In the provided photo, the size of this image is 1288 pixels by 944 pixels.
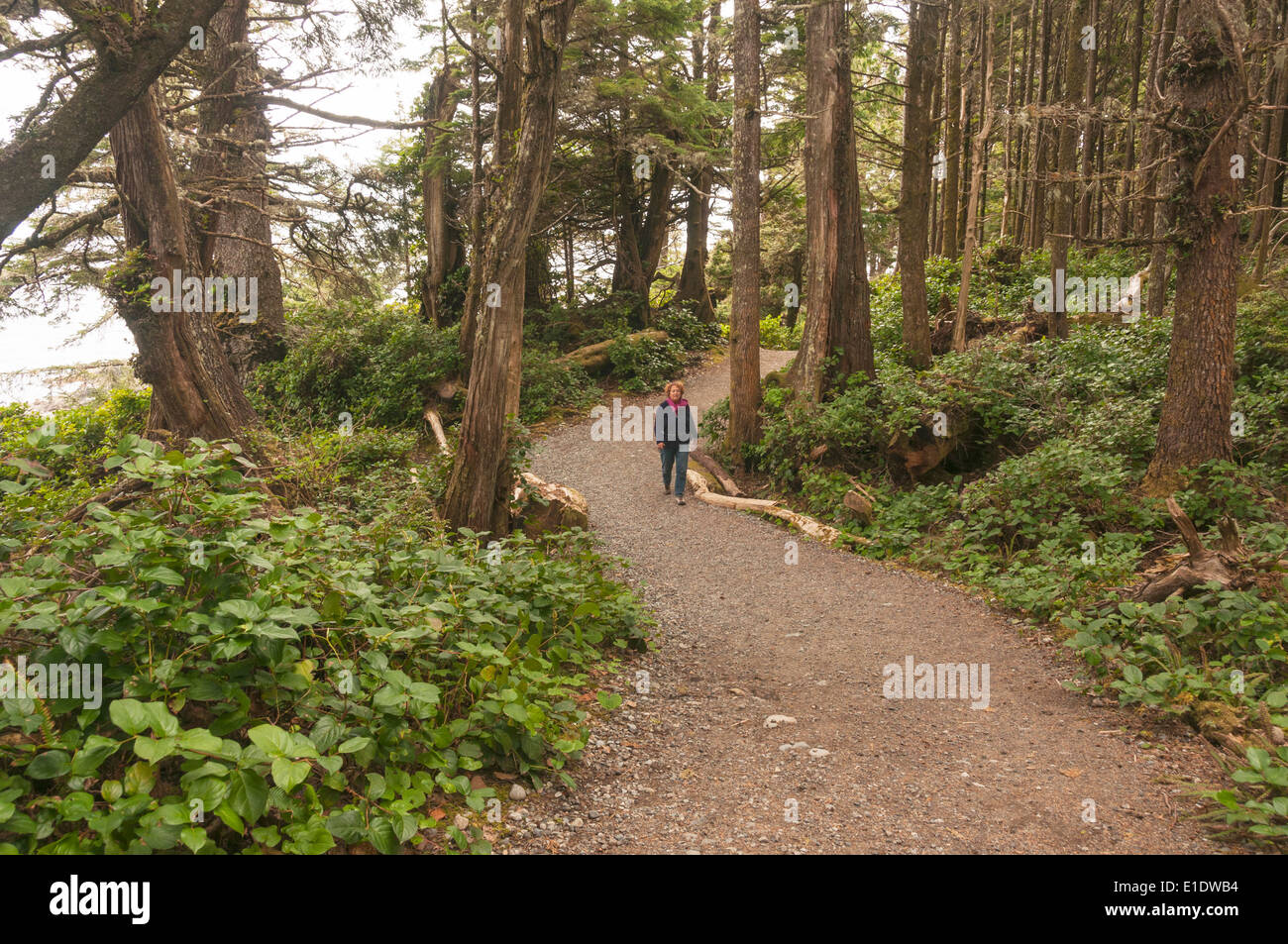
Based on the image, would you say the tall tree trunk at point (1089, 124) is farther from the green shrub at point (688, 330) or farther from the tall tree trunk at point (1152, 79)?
the green shrub at point (688, 330)

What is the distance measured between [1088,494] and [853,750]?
17.9ft

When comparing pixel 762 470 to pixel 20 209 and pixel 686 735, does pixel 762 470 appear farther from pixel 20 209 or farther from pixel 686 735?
pixel 20 209

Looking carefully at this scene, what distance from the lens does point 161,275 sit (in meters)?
7.88

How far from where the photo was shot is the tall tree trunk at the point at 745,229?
13836 mm

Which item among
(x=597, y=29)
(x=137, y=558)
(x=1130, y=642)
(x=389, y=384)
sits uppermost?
(x=597, y=29)

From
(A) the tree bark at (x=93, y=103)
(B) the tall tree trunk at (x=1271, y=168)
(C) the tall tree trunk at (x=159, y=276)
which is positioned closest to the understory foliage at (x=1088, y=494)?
(B) the tall tree trunk at (x=1271, y=168)

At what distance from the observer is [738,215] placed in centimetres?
1437

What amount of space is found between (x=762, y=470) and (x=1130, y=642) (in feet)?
27.8

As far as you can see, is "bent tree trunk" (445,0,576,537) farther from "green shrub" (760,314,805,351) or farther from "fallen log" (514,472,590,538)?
"green shrub" (760,314,805,351)

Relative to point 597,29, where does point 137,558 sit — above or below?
below

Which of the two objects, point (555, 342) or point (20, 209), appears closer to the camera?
point (20, 209)
